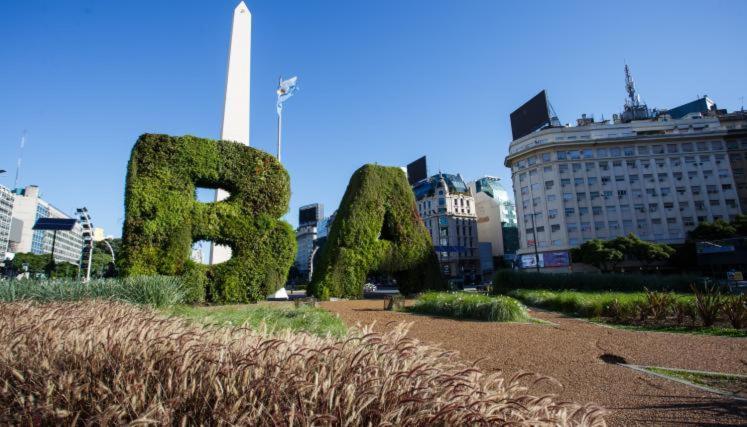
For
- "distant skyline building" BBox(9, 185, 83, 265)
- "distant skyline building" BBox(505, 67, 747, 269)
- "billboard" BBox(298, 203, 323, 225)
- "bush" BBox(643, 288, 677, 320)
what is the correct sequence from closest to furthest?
"bush" BBox(643, 288, 677, 320)
"distant skyline building" BBox(505, 67, 747, 269)
"distant skyline building" BBox(9, 185, 83, 265)
"billboard" BBox(298, 203, 323, 225)

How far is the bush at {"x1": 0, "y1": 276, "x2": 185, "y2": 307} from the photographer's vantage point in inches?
328

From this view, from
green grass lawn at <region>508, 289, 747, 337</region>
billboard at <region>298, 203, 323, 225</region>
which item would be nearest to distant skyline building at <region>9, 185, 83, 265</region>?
billboard at <region>298, 203, 323, 225</region>

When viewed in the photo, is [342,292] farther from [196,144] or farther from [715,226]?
[715,226]

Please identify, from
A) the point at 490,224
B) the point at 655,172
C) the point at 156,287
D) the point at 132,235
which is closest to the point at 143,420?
the point at 156,287

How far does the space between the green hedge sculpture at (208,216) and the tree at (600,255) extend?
45.5 metres

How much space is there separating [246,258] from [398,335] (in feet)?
43.4

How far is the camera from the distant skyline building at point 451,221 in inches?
3314

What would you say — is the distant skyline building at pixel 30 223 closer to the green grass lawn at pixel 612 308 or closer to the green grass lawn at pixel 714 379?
the green grass lawn at pixel 612 308

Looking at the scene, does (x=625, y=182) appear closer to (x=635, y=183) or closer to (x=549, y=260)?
(x=635, y=183)

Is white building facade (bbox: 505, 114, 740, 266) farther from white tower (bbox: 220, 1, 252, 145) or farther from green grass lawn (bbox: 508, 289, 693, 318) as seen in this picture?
white tower (bbox: 220, 1, 252, 145)

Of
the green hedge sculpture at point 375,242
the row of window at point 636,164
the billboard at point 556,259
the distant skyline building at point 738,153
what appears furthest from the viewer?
the row of window at point 636,164

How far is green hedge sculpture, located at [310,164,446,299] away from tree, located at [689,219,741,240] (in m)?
48.7

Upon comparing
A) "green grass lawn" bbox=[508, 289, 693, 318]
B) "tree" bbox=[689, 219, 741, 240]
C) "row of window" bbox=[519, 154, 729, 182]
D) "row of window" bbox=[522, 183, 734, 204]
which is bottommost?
"green grass lawn" bbox=[508, 289, 693, 318]

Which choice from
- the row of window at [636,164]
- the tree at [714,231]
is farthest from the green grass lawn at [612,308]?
the row of window at [636,164]
